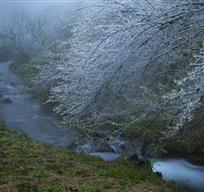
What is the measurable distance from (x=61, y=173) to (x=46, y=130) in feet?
18.8

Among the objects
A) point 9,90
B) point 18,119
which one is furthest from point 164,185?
point 9,90

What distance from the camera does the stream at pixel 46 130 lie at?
10359 millimetres

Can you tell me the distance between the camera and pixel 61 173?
841 centimetres

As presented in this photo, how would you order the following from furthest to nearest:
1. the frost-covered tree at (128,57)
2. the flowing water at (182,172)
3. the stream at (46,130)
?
the stream at (46,130), the flowing water at (182,172), the frost-covered tree at (128,57)

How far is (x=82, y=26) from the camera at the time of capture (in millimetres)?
10016

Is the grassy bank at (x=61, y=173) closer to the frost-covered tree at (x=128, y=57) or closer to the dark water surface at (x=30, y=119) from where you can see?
the frost-covered tree at (x=128, y=57)

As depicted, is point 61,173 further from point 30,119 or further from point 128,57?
point 30,119

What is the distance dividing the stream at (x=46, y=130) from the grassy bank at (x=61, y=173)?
111cm

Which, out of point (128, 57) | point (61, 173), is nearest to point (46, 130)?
point (61, 173)

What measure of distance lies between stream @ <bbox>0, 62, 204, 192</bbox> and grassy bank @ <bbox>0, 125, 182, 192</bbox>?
111 cm

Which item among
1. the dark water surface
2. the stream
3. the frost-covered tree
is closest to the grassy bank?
the frost-covered tree

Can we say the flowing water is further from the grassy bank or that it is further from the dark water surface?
the dark water surface

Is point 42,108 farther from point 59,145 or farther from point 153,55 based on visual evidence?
point 153,55

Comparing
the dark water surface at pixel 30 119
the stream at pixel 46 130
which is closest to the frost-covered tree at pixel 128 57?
the stream at pixel 46 130
